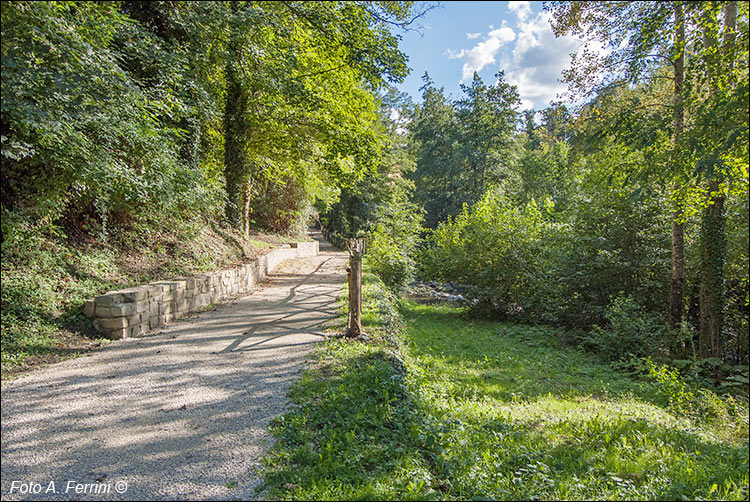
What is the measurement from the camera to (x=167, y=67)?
7363 millimetres

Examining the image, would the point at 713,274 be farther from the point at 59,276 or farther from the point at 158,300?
the point at 59,276

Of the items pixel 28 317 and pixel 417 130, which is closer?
A: pixel 28 317

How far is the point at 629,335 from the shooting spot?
8727 mm

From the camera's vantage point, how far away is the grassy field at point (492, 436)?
3.14 meters

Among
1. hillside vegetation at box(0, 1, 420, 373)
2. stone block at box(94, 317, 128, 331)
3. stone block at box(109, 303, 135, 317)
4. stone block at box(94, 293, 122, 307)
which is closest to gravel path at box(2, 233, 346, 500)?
stone block at box(94, 317, 128, 331)

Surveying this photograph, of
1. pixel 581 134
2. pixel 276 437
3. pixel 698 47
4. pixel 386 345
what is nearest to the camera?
pixel 276 437

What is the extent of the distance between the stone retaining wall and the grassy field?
293 cm

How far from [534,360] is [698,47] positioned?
6318mm

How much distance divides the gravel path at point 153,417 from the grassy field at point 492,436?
37cm

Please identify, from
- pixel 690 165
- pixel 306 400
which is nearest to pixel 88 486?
pixel 306 400

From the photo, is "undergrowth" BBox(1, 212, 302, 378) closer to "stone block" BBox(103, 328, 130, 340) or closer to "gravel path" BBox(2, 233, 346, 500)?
"stone block" BBox(103, 328, 130, 340)

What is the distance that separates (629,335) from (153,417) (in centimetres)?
922

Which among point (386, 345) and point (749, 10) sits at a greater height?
point (749, 10)

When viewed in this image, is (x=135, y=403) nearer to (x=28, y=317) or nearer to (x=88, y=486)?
(x=88, y=486)
